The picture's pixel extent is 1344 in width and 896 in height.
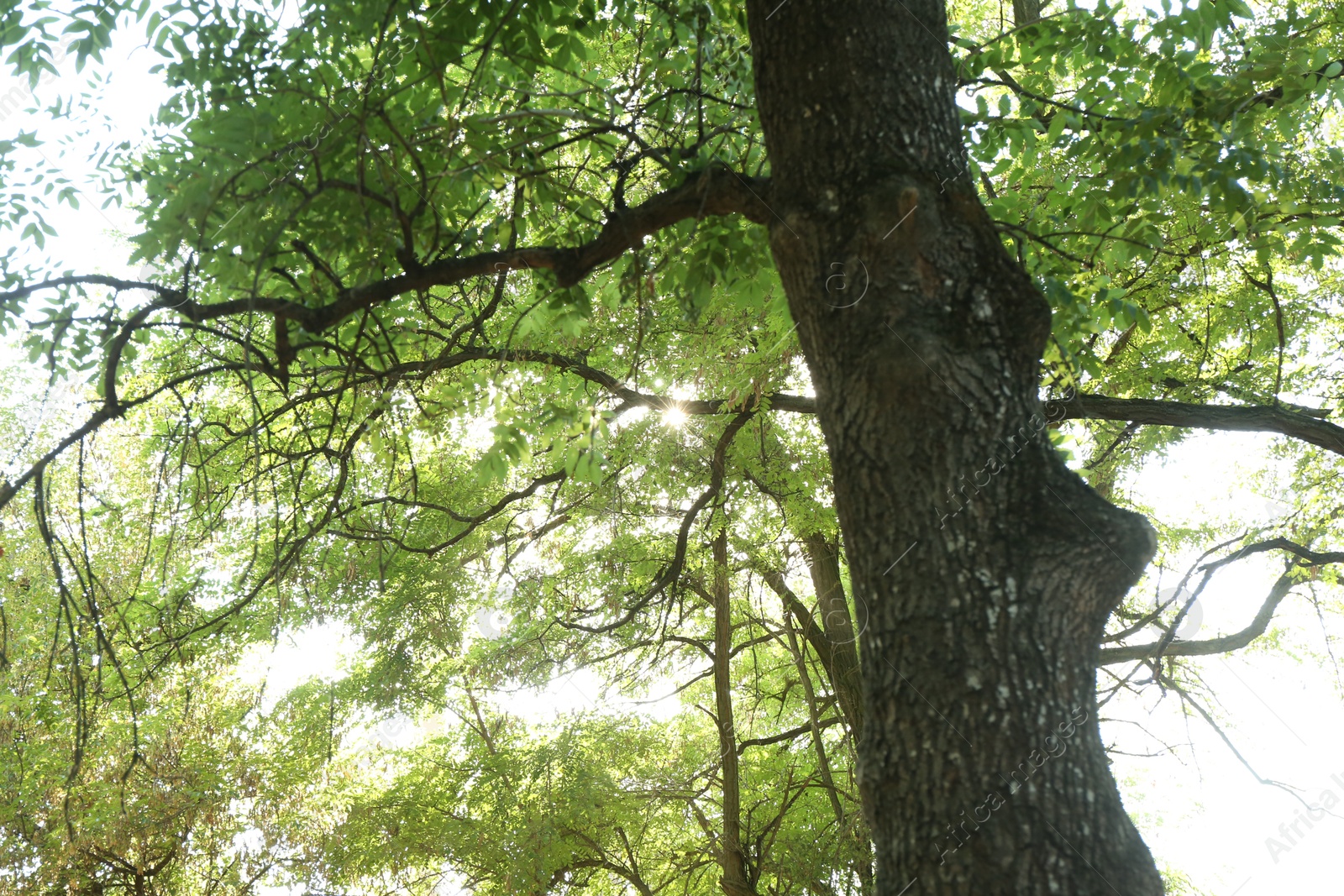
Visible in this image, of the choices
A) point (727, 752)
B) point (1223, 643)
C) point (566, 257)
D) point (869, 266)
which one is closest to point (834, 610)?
point (727, 752)

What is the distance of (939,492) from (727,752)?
6.79 meters

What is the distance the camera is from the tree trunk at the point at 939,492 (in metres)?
1.58

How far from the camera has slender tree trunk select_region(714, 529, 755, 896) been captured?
7.76 meters

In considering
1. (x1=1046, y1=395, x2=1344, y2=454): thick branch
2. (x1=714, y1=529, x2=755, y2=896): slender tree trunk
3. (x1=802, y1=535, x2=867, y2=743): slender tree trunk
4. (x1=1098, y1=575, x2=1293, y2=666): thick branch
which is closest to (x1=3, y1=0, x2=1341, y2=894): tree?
(x1=1046, y1=395, x2=1344, y2=454): thick branch

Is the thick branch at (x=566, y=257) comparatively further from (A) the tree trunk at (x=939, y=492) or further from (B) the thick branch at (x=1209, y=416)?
(B) the thick branch at (x=1209, y=416)

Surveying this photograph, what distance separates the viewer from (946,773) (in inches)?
63.4

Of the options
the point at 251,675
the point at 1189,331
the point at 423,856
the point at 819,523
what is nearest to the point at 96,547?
the point at 251,675

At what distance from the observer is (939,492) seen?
1754mm

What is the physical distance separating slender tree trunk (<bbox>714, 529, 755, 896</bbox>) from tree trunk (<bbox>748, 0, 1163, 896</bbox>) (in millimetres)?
5494

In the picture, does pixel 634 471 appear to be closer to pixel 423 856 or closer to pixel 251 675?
pixel 423 856

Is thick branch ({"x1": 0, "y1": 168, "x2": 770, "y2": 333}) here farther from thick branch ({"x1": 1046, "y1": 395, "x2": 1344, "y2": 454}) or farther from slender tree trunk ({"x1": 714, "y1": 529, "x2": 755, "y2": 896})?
slender tree trunk ({"x1": 714, "y1": 529, "x2": 755, "y2": 896})

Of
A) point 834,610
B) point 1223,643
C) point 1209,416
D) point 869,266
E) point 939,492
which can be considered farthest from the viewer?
point 834,610

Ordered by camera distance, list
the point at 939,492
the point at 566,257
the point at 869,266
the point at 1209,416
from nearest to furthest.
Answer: the point at 939,492
the point at 869,266
the point at 566,257
the point at 1209,416

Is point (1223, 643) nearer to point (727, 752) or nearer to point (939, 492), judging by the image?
point (727, 752)
